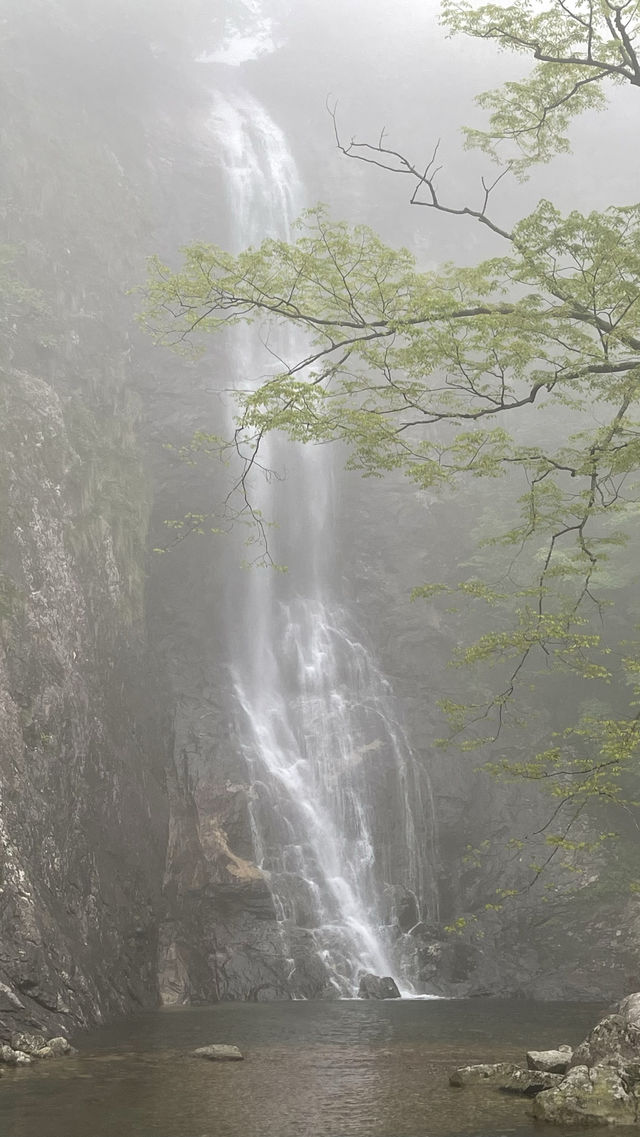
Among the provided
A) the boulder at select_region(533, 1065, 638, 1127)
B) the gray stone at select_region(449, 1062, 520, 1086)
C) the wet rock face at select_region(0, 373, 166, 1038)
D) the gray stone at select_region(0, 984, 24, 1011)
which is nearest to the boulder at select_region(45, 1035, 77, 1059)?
the wet rock face at select_region(0, 373, 166, 1038)

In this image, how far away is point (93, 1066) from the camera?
417 inches

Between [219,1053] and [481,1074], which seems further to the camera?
[219,1053]

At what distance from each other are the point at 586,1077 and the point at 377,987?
9.90 metres

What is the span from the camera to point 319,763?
22281mm

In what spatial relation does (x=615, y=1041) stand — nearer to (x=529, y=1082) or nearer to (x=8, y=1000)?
(x=529, y=1082)

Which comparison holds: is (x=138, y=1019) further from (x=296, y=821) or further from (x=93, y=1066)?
(x=296, y=821)

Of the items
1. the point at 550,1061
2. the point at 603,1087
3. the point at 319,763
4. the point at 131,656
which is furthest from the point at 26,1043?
the point at 319,763

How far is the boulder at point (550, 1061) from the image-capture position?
1010cm

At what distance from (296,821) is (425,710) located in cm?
507

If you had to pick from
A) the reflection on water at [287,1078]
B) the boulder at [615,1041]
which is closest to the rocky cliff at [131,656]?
the reflection on water at [287,1078]

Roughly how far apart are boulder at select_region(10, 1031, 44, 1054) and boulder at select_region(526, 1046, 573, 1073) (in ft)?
18.9

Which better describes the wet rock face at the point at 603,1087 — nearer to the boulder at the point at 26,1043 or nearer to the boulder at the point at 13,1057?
the boulder at the point at 13,1057

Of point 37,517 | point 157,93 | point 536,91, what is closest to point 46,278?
point 37,517

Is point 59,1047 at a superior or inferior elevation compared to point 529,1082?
superior
